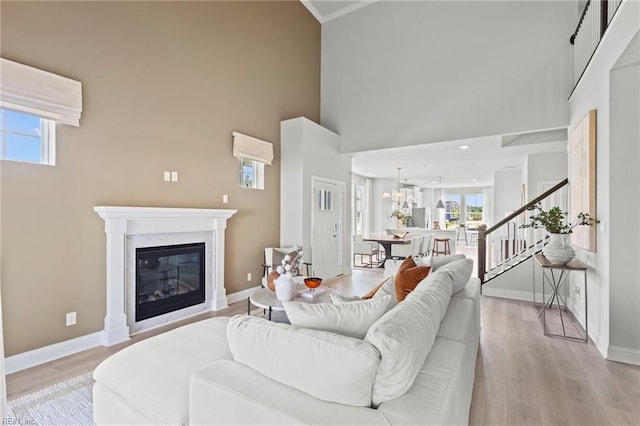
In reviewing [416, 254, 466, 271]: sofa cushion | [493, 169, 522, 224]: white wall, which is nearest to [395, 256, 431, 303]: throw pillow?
[416, 254, 466, 271]: sofa cushion

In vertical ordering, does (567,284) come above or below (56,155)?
below

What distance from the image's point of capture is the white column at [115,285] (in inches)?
122

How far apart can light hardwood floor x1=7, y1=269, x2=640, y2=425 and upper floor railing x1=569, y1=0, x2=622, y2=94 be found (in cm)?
297

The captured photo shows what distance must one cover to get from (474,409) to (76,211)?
366 centimetres

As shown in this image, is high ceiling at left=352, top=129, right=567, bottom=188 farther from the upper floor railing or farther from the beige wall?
the beige wall

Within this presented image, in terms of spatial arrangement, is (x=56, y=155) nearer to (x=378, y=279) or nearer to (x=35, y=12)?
(x=35, y=12)

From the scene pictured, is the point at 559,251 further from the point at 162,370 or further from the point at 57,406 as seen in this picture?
the point at 57,406

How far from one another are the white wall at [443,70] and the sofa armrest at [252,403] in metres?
5.03

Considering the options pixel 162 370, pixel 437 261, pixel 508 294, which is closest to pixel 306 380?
pixel 162 370

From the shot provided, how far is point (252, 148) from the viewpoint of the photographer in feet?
15.6

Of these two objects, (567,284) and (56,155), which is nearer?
(56,155)

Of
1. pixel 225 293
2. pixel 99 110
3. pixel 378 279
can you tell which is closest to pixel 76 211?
pixel 99 110

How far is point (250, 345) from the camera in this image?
1.32m

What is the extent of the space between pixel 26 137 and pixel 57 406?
85.2 inches
